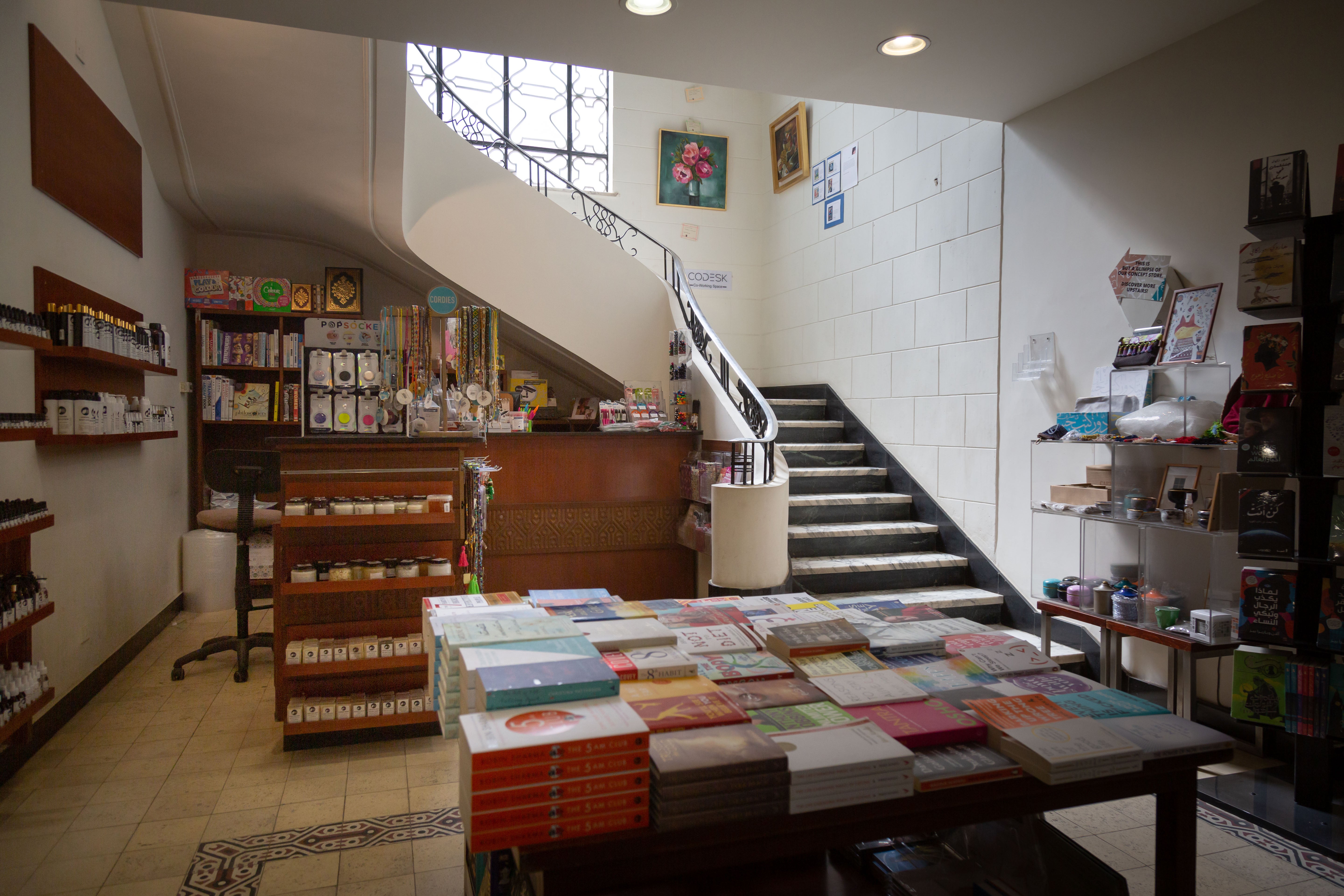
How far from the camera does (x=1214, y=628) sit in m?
3.34

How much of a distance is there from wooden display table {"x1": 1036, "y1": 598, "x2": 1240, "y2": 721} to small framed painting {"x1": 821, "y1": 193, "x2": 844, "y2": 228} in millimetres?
4216

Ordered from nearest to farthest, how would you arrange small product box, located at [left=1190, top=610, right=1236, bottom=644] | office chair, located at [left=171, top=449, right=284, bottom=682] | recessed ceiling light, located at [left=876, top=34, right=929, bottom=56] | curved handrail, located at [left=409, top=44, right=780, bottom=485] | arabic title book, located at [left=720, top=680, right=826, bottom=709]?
arabic title book, located at [left=720, top=680, right=826, bottom=709] → small product box, located at [left=1190, top=610, right=1236, bottom=644] → recessed ceiling light, located at [left=876, top=34, right=929, bottom=56] → office chair, located at [left=171, top=449, right=284, bottom=682] → curved handrail, located at [left=409, top=44, right=780, bottom=485]

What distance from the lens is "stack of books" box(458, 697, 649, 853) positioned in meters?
1.23

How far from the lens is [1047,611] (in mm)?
4086

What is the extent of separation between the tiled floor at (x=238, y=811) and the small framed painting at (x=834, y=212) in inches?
205

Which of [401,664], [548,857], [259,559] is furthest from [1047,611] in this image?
[259,559]

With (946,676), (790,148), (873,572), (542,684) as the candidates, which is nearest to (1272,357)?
(946,676)

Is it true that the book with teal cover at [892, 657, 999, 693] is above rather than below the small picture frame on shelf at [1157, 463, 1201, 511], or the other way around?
below

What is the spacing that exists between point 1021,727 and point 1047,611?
2810 millimetres

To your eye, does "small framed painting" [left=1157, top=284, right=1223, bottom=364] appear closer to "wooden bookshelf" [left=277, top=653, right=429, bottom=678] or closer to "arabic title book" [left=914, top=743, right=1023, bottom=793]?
"arabic title book" [left=914, top=743, right=1023, bottom=793]

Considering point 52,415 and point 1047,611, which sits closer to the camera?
point 52,415

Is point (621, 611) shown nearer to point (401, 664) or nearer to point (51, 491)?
point (401, 664)

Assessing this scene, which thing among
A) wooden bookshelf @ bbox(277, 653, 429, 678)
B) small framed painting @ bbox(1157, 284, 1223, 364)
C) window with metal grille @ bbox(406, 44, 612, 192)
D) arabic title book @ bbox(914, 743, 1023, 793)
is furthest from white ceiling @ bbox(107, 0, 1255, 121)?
window with metal grille @ bbox(406, 44, 612, 192)

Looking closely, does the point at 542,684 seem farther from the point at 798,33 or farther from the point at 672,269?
the point at 672,269
